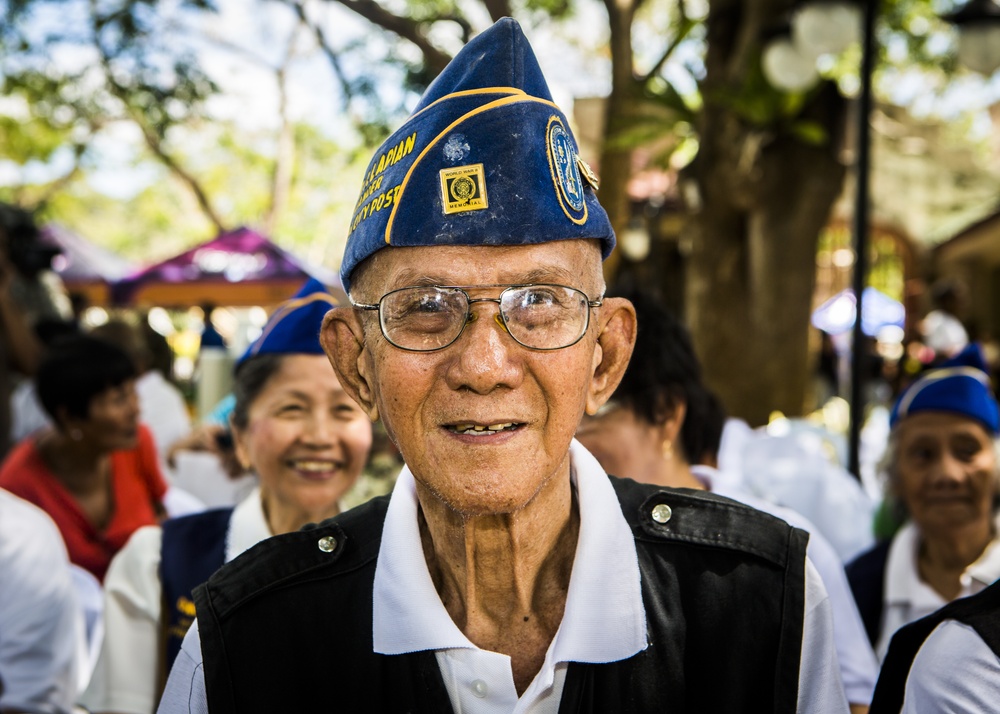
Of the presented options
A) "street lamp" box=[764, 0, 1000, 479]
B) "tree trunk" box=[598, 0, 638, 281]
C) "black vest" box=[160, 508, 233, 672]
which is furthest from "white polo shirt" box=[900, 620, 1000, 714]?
"street lamp" box=[764, 0, 1000, 479]

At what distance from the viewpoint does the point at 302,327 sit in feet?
10.0

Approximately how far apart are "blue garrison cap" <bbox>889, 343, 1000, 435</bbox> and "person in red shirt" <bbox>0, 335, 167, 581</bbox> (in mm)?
3210

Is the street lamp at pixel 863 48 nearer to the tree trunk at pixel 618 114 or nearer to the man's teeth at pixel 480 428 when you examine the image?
the tree trunk at pixel 618 114

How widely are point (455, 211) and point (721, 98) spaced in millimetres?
5992

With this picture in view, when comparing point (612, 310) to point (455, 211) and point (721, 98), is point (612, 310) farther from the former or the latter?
point (721, 98)

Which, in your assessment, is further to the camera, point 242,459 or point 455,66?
point 242,459

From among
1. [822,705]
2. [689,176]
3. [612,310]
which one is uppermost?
[689,176]

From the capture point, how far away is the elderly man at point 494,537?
5.76 feet

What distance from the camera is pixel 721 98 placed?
7.29 meters

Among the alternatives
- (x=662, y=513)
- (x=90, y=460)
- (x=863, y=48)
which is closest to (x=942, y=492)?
(x=662, y=513)

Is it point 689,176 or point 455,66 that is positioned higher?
point 689,176

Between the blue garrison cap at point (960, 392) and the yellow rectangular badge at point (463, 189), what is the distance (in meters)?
2.72

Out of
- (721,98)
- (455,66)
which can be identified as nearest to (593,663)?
(455,66)

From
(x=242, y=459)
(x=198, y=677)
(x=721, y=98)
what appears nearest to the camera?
(x=198, y=677)
